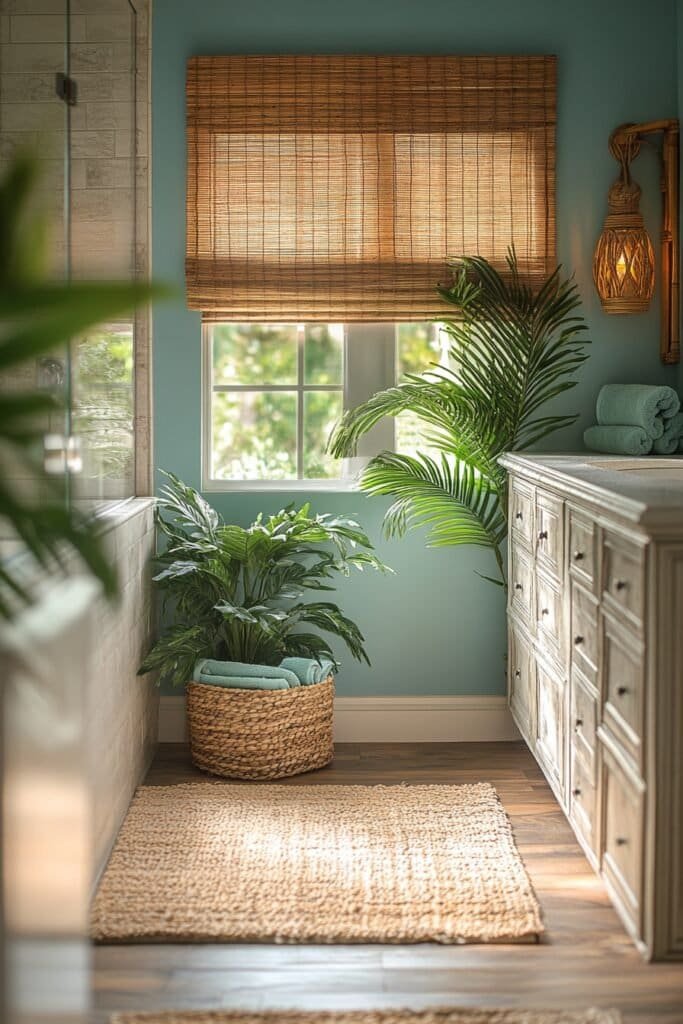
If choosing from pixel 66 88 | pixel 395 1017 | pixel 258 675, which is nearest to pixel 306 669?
pixel 258 675

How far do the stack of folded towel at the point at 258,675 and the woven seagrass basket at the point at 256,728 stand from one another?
0.02 meters

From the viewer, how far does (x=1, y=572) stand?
150 cm

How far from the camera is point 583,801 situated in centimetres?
270

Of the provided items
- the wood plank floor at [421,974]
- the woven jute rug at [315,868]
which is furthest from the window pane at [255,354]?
the wood plank floor at [421,974]

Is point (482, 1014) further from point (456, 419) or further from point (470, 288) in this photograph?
point (470, 288)

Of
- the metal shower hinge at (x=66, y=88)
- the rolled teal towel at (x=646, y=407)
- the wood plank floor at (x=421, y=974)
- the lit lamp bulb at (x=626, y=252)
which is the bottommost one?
the wood plank floor at (x=421, y=974)

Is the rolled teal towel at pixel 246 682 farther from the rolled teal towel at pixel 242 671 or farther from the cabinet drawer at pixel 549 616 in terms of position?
the cabinet drawer at pixel 549 616

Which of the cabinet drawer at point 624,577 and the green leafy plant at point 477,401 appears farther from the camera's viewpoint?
the green leafy plant at point 477,401

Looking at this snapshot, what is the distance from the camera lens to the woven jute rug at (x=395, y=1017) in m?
2.12

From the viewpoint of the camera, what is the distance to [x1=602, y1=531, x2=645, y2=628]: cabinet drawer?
A: 2.20 metres

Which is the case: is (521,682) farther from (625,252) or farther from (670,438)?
(625,252)

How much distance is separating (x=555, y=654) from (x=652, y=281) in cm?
142

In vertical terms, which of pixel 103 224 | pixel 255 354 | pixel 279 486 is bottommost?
pixel 279 486

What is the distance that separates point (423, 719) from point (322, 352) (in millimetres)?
1288
